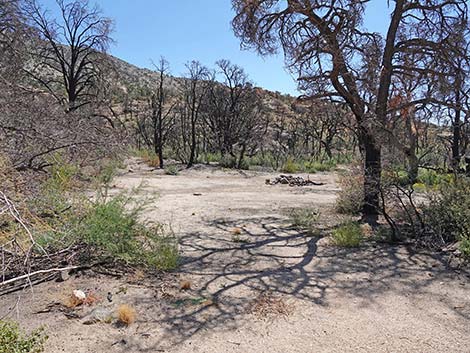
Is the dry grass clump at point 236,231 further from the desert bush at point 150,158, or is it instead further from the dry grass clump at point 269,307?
the desert bush at point 150,158

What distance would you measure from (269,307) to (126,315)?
1.34m

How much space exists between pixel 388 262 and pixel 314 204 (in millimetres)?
4813

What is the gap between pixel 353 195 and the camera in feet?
28.5

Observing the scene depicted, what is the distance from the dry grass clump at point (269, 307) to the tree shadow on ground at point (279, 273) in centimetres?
7

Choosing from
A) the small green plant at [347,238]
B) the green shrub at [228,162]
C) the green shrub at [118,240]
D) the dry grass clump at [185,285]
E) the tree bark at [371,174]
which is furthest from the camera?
the green shrub at [228,162]

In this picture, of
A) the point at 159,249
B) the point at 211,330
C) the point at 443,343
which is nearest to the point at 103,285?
the point at 159,249

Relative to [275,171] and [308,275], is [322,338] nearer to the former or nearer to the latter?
[308,275]

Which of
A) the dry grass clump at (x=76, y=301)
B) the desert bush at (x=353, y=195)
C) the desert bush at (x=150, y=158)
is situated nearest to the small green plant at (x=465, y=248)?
the desert bush at (x=353, y=195)

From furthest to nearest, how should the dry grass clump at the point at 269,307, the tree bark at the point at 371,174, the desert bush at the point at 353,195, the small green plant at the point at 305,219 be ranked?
the desert bush at the point at 353,195 → the small green plant at the point at 305,219 → the tree bark at the point at 371,174 → the dry grass clump at the point at 269,307

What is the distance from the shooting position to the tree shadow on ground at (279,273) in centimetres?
400

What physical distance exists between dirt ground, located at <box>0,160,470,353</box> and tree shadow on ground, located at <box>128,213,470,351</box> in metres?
0.01

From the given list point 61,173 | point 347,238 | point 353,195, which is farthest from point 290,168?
point 61,173

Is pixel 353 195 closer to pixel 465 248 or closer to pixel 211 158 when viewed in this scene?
pixel 465 248

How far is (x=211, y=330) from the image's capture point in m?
3.67
